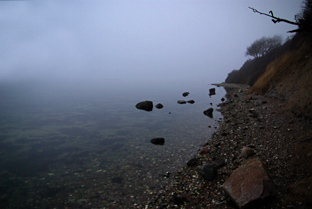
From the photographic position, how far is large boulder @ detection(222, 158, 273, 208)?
19.2 ft

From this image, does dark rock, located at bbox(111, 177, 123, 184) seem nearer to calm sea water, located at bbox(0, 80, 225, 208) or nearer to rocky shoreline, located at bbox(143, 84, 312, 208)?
calm sea water, located at bbox(0, 80, 225, 208)

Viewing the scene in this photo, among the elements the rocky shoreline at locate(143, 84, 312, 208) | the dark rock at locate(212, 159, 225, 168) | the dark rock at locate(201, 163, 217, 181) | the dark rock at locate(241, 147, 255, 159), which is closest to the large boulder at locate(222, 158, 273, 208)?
the rocky shoreline at locate(143, 84, 312, 208)

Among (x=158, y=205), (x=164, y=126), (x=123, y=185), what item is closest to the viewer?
(x=158, y=205)

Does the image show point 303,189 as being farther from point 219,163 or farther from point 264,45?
point 264,45

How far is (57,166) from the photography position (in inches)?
509

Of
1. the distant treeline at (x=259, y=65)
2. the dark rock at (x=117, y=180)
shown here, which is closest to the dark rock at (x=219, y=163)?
the dark rock at (x=117, y=180)

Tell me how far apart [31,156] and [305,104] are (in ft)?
75.9

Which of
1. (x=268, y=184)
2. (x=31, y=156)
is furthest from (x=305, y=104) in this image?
(x=31, y=156)

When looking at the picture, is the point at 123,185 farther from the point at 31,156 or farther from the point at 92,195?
the point at 31,156

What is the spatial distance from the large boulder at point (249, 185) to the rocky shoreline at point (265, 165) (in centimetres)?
21

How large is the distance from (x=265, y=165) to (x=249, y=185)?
208 cm

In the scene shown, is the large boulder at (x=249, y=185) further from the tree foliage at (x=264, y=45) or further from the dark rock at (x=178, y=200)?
the tree foliage at (x=264, y=45)

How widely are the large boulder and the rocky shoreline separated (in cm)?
21

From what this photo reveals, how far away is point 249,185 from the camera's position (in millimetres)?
6281
